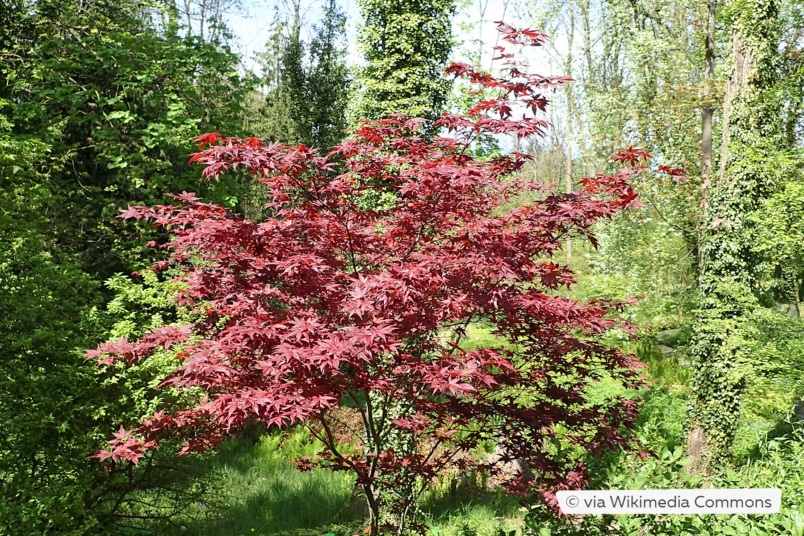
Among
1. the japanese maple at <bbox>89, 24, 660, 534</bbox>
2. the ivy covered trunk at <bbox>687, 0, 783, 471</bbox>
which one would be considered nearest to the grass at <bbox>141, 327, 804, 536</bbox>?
the ivy covered trunk at <bbox>687, 0, 783, 471</bbox>

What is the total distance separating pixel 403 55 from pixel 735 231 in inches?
319

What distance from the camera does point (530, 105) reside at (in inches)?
165

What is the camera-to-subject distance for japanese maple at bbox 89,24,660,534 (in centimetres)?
356

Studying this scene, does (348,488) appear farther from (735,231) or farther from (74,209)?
(74,209)

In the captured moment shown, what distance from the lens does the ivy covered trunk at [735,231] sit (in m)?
6.80

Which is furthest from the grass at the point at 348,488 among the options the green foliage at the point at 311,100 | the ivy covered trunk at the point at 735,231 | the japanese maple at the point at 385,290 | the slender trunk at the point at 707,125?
the green foliage at the point at 311,100

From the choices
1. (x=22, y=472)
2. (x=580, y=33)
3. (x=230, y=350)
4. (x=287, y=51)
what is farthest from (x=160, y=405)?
(x=580, y=33)

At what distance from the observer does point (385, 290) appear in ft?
11.6

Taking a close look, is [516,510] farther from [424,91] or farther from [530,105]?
[424,91]

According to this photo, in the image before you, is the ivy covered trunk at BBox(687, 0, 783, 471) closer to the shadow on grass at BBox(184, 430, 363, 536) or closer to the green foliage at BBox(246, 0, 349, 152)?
the shadow on grass at BBox(184, 430, 363, 536)

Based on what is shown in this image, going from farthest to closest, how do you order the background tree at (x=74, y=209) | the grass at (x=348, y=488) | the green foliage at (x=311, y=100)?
the green foliage at (x=311, y=100), the grass at (x=348, y=488), the background tree at (x=74, y=209)

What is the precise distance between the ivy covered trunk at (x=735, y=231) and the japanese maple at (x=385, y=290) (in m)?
2.99

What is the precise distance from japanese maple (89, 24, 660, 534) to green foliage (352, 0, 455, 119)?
8071 mm

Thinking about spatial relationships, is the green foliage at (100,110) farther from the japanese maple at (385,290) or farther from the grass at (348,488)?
the japanese maple at (385,290)
